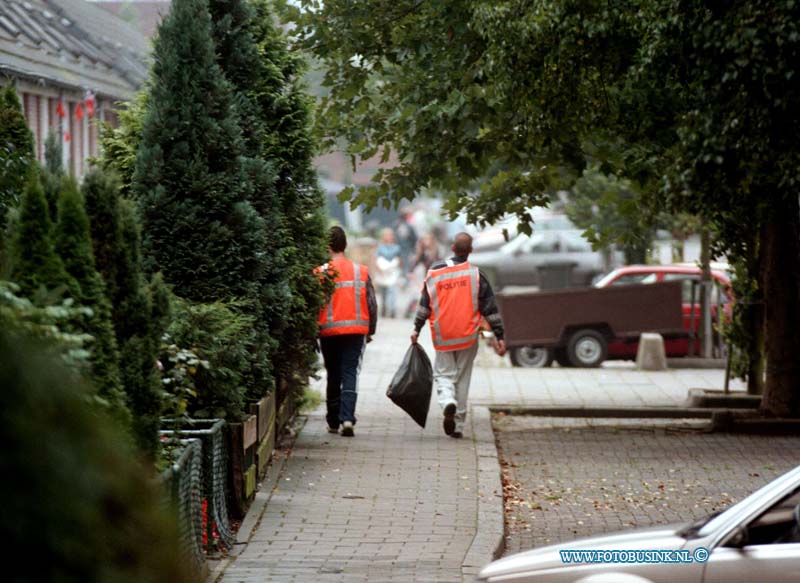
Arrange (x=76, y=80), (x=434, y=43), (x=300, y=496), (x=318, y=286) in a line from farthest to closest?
(x=76, y=80) → (x=434, y=43) → (x=318, y=286) → (x=300, y=496)

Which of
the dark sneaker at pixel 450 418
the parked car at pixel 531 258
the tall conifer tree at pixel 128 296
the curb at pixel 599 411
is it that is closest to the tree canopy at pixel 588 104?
the curb at pixel 599 411

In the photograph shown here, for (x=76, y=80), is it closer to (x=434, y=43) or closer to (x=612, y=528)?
(x=434, y=43)

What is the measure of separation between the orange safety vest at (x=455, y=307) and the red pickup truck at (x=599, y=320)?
9939 mm

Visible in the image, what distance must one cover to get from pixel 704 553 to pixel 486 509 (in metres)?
4.73

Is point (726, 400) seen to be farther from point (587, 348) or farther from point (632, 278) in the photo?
point (632, 278)

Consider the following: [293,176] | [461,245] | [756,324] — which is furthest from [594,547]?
[756,324]

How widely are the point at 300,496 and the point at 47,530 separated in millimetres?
7837

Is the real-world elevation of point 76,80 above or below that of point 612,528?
above

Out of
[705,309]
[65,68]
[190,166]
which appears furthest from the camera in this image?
[705,309]

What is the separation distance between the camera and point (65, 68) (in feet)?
73.2

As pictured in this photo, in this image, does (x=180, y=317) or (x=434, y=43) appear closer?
(x=180, y=317)

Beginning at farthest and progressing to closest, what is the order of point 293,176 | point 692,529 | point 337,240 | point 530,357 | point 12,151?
point 530,357
point 337,240
point 293,176
point 12,151
point 692,529

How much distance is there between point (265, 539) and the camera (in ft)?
29.2

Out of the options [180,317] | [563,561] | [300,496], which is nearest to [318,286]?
[300,496]
